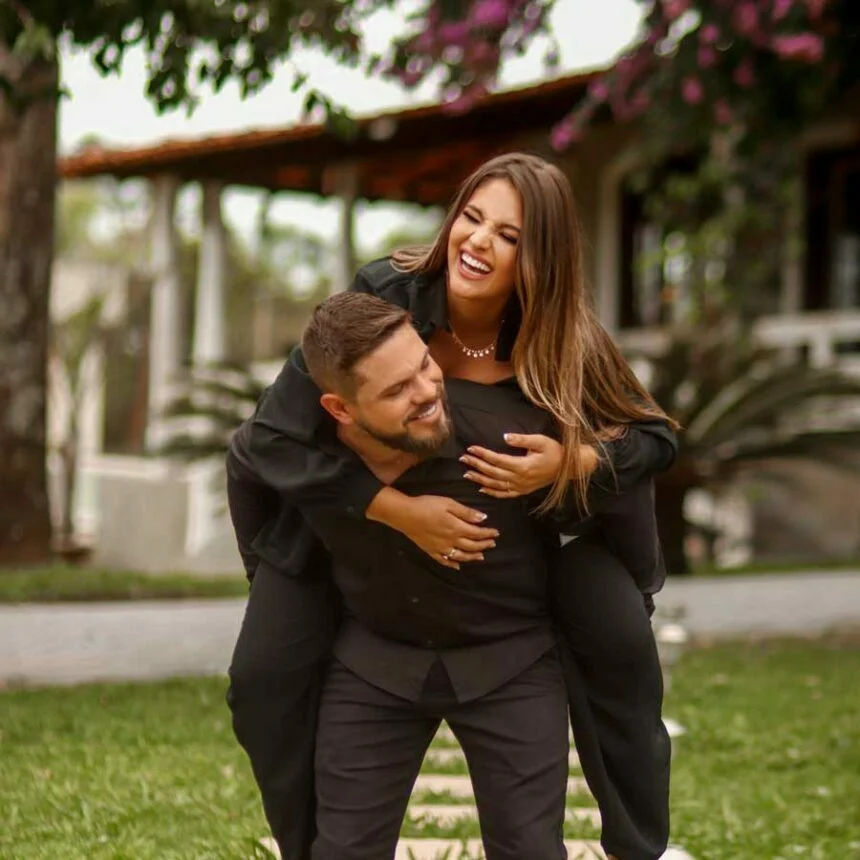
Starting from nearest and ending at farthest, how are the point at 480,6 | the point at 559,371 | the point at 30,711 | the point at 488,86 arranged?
the point at 559,371 → the point at 30,711 → the point at 480,6 → the point at 488,86

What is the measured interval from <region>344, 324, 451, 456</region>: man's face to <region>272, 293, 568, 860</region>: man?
0.06m

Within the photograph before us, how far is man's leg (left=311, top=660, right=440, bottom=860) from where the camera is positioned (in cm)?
306

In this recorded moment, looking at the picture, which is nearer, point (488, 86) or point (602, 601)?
point (602, 601)

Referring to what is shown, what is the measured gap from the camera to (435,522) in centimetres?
291

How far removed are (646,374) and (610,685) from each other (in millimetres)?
10973

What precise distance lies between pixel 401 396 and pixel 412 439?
88 millimetres

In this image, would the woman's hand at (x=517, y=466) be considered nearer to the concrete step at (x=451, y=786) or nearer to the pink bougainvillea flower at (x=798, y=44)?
the concrete step at (x=451, y=786)

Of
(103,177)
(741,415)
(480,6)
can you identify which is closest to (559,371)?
(480,6)

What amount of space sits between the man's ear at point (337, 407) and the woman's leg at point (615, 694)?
1.83ft

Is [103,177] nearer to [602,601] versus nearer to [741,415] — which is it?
[741,415]

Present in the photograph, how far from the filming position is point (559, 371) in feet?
9.95

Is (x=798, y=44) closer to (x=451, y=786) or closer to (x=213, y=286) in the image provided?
(x=451, y=786)

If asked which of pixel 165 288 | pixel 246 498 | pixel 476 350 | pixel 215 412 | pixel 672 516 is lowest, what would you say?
pixel 672 516

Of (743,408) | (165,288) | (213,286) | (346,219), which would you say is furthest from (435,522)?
(165,288)
